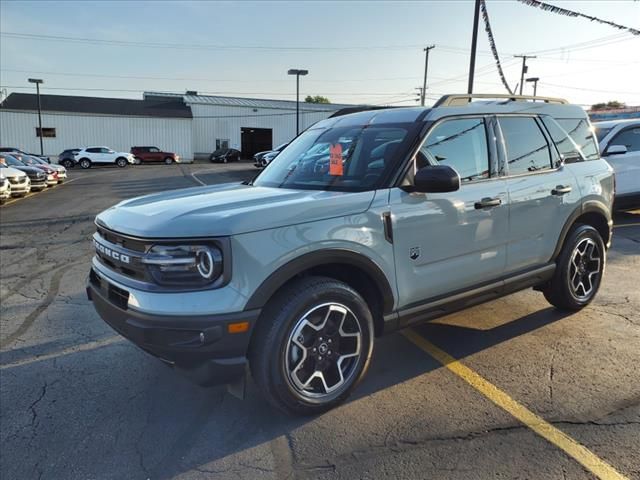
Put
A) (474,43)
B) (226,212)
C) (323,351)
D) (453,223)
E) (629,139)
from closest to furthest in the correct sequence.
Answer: (226,212) < (323,351) < (453,223) < (629,139) < (474,43)

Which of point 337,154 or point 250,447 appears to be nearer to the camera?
point 250,447

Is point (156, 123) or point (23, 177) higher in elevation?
point (156, 123)

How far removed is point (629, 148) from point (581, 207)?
6.45 metres

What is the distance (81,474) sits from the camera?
255cm

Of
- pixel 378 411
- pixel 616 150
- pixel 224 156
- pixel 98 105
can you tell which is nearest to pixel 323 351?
pixel 378 411

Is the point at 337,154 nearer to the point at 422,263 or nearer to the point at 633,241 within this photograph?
the point at 422,263

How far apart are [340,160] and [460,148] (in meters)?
0.93

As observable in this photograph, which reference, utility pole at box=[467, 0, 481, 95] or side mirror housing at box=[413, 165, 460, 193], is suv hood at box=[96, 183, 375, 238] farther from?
utility pole at box=[467, 0, 481, 95]

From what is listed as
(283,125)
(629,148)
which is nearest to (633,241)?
(629,148)

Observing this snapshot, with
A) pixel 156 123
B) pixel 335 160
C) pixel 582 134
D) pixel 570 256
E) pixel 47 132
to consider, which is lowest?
pixel 570 256

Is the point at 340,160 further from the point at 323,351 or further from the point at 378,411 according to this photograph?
the point at 378,411

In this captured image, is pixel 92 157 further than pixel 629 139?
Yes

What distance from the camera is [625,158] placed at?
9438 millimetres

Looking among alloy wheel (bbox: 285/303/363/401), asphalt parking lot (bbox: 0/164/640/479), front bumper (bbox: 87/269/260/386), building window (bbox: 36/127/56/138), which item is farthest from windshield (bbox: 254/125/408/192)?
building window (bbox: 36/127/56/138)
